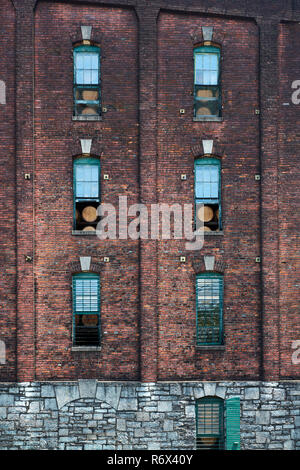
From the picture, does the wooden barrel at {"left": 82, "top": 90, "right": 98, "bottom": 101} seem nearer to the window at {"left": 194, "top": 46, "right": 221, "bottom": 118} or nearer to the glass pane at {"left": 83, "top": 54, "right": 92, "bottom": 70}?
the glass pane at {"left": 83, "top": 54, "right": 92, "bottom": 70}

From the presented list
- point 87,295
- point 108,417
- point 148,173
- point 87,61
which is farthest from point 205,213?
point 108,417

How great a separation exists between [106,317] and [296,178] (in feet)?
24.7

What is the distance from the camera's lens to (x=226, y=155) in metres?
14.5

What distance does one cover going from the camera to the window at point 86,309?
1407 cm

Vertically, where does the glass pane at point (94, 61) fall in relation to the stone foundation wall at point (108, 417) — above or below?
above

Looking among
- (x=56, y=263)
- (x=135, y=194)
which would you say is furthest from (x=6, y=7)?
(x=56, y=263)

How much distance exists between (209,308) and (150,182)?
4.42 meters

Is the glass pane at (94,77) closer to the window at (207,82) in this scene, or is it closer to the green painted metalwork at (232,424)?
the window at (207,82)

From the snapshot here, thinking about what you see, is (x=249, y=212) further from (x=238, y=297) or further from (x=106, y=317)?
(x=106, y=317)

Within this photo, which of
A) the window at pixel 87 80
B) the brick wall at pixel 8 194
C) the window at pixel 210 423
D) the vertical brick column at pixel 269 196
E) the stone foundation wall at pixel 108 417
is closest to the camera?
the stone foundation wall at pixel 108 417

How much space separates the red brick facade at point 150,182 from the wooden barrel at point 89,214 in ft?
1.47

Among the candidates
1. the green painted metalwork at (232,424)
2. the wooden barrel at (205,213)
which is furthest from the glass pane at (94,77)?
the green painted metalwork at (232,424)

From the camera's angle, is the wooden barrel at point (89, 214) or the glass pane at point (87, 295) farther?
the wooden barrel at point (89, 214)

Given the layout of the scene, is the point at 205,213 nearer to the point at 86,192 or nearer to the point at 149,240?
the point at 149,240
